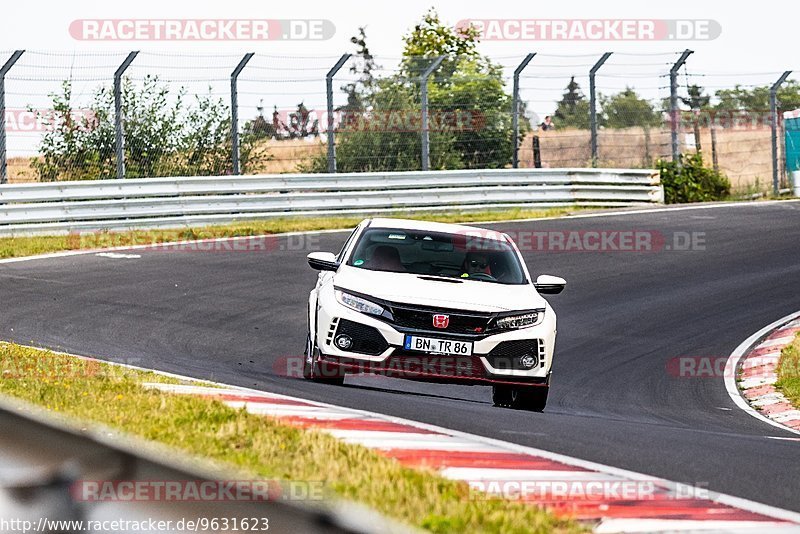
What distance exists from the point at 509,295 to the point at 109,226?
12.8 metres

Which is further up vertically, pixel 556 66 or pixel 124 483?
pixel 556 66

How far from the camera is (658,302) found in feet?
51.6

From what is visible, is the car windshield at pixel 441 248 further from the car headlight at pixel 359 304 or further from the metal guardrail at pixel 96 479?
the metal guardrail at pixel 96 479

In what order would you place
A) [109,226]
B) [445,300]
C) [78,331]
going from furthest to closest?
[109,226] < [78,331] < [445,300]

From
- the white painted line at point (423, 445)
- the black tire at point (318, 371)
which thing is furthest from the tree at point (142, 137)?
the white painted line at point (423, 445)

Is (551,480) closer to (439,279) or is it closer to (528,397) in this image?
(528,397)

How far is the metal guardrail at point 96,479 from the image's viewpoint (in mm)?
2893

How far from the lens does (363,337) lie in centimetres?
923

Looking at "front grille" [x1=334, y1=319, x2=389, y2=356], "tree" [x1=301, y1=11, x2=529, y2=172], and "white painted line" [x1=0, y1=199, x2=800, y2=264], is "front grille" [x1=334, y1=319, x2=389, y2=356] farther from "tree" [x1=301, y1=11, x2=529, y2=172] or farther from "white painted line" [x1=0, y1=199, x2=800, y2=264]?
"tree" [x1=301, y1=11, x2=529, y2=172]

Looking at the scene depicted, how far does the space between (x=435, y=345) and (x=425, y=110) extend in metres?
16.1

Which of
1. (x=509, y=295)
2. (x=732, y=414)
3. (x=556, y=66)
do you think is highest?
(x=556, y=66)

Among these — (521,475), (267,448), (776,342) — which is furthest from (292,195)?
(521,475)

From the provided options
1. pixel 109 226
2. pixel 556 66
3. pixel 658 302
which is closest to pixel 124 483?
pixel 658 302

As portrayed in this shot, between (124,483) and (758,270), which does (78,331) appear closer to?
(124,483)
